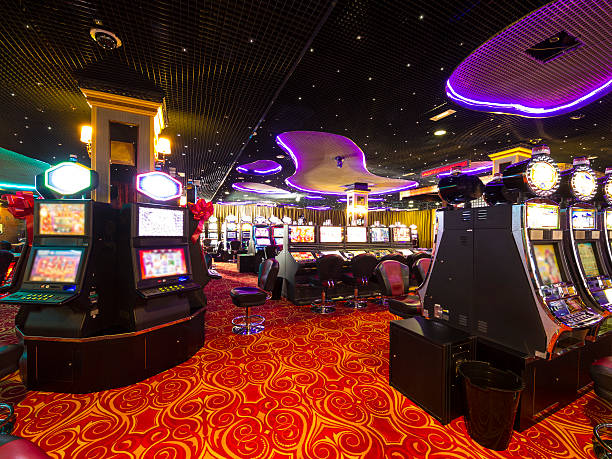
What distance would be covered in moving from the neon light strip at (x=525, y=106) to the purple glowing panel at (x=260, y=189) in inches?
363

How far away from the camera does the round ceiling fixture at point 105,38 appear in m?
2.74

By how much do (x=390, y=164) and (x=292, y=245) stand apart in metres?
5.02

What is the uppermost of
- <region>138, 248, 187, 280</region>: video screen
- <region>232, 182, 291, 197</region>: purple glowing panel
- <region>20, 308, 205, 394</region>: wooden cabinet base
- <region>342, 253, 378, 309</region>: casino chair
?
<region>232, 182, 291, 197</region>: purple glowing panel

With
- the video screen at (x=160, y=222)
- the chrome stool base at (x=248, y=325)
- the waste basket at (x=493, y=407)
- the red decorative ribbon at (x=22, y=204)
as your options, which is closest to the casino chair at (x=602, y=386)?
the waste basket at (x=493, y=407)

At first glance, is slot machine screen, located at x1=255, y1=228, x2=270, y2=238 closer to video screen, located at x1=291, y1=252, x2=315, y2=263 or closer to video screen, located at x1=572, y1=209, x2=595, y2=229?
video screen, located at x1=291, y1=252, x2=315, y2=263

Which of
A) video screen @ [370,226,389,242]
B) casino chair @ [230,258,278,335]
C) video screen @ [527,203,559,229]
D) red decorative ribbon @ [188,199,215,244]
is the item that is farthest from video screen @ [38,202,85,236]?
video screen @ [370,226,389,242]

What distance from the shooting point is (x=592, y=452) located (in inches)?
65.7

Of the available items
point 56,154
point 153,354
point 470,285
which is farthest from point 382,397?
point 56,154

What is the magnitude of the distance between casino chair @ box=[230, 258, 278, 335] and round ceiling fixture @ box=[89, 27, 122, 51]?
2977mm

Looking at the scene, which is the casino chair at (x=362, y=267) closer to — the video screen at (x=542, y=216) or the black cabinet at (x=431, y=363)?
the black cabinet at (x=431, y=363)

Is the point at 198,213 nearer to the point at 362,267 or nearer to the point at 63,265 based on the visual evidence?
the point at 63,265

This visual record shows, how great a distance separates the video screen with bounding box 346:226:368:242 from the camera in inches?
224

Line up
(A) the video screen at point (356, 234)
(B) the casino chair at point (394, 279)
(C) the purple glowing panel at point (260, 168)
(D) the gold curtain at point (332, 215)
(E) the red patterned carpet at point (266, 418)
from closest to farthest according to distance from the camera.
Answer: (E) the red patterned carpet at point (266, 418) → (B) the casino chair at point (394, 279) → (A) the video screen at point (356, 234) → (C) the purple glowing panel at point (260, 168) → (D) the gold curtain at point (332, 215)

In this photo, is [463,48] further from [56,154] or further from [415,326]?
[56,154]
